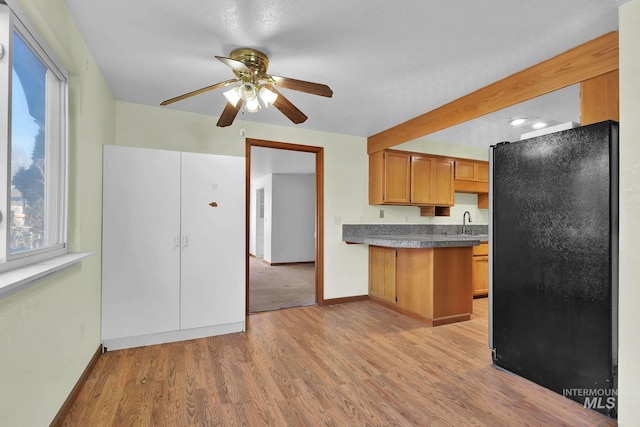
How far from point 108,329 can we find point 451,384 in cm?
275

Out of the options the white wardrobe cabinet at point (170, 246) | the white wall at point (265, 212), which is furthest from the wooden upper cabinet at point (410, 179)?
the white wall at point (265, 212)

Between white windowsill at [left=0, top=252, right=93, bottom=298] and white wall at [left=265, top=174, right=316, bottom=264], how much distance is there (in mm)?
6192

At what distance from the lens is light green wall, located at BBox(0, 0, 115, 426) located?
1310 mm

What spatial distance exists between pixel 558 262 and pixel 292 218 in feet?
21.6

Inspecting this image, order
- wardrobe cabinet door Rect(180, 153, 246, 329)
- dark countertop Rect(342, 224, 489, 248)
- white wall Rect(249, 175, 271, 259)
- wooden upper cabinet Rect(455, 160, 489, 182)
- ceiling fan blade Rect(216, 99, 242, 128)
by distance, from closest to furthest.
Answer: ceiling fan blade Rect(216, 99, 242, 128) → wardrobe cabinet door Rect(180, 153, 246, 329) → dark countertop Rect(342, 224, 489, 248) → wooden upper cabinet Rect(455, 160, 489, 182) → white wall Rect(249, 175, 271, 259)

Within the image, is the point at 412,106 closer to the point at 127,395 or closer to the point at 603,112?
the point at 603,112

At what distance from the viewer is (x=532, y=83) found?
242cm

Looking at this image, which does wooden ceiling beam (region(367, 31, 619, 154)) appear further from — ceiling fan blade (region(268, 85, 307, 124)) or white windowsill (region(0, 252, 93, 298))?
white windowsill (region(0, 252, 93, 298))

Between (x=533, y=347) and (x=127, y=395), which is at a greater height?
(x=533, y=347)

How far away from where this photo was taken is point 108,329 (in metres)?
2.70

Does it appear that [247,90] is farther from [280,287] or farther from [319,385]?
[280,287]

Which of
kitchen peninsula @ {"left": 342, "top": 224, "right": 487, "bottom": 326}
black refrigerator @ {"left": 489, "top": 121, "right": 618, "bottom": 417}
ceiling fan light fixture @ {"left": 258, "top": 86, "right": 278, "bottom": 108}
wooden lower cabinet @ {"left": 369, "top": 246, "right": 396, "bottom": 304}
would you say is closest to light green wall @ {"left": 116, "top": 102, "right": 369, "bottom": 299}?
wooden lower cabinet @ {"left": 369, "top": 246, "right": 396, "bottom": 304}

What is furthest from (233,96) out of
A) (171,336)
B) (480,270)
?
(480,270)

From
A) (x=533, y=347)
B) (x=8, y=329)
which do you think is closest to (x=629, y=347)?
(x=533, y=347)
